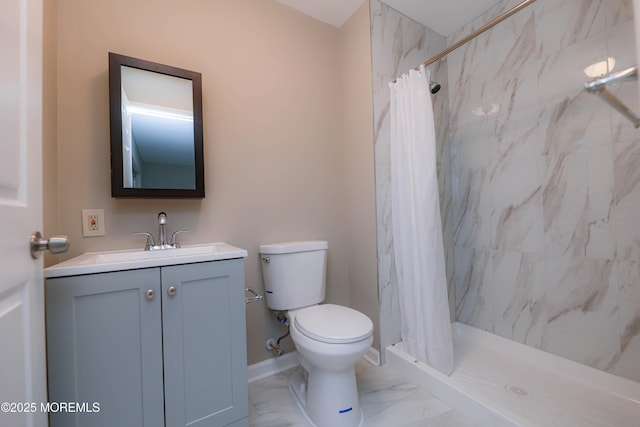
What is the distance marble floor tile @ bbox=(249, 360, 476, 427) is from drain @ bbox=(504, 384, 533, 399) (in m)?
0.32

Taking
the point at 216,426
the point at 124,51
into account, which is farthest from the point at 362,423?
the point at 124,51

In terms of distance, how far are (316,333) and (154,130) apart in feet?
4.16

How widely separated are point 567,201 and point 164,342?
2.09 m

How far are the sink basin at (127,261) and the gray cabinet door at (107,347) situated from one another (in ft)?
0.08

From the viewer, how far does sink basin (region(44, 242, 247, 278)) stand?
83cm

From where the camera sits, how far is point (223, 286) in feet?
3.50

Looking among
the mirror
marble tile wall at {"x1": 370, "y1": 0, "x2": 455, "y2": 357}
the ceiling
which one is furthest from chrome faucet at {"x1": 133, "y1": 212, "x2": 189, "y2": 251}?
the ceiling

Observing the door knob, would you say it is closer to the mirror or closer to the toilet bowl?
the mirror

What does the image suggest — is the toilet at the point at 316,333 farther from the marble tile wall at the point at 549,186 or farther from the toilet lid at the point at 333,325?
the marble tile wall at the point at 549,186

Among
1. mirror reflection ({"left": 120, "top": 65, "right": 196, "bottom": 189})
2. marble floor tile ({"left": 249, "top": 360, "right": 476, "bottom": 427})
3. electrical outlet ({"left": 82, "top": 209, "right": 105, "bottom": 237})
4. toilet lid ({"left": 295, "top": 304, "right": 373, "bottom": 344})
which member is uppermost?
mirror reflection ({"left": 120, "top": 65, "right": 196, "bottom": 189})

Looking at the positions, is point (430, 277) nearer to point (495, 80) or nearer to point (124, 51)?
point (495, 80)

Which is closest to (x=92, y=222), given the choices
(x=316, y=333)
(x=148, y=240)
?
(x=148, y=240)

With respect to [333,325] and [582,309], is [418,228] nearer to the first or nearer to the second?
[333,325]

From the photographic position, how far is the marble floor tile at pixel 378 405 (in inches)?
47.8
